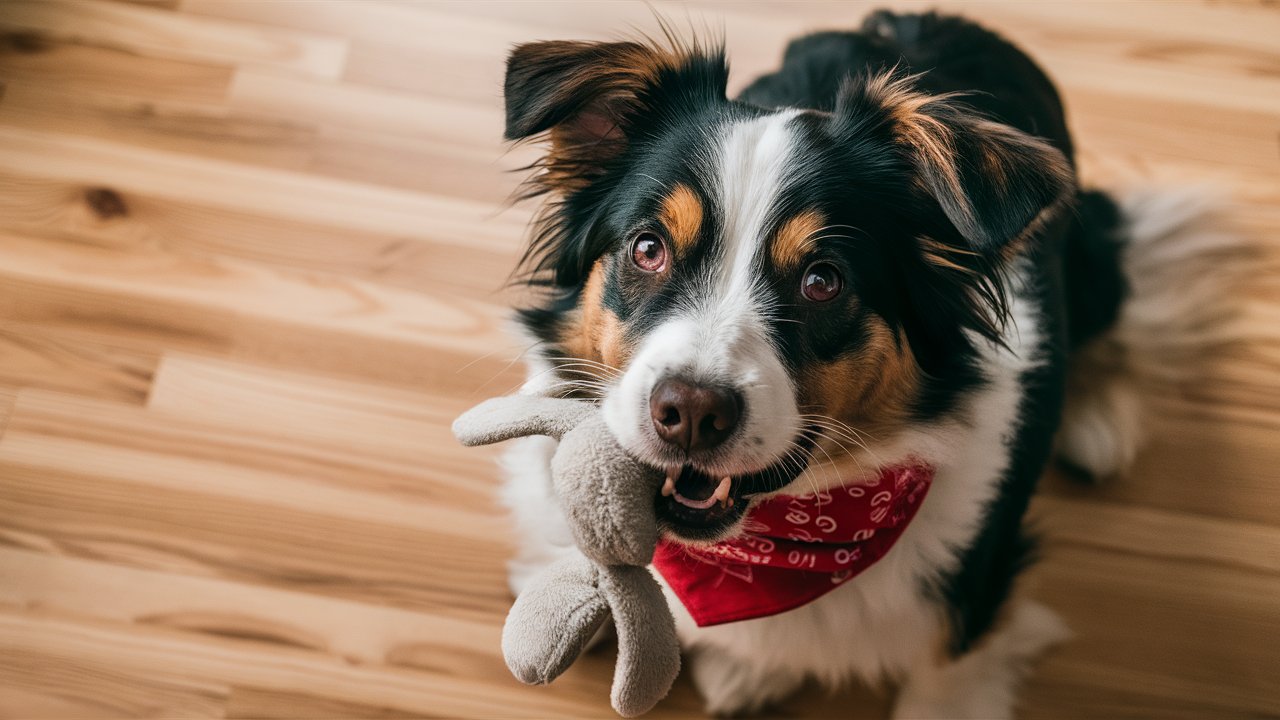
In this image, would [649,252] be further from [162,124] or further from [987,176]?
[162,124]

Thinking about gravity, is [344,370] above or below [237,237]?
below

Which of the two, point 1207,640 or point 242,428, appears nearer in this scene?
point 1207,640

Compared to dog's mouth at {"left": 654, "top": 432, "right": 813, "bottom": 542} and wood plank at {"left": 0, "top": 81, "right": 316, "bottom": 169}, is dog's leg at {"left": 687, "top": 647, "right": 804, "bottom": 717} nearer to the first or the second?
dog's mouth at {"left": 654, "top": 432, "right": 813, "bottom": 542}

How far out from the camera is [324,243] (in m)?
2.60

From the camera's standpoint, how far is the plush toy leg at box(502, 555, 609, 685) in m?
1.38

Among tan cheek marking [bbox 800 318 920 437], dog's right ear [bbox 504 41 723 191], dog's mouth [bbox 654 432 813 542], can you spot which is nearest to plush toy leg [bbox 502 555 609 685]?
dog's mouth [bbox 654 432 813 542]

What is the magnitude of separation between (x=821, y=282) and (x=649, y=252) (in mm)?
269

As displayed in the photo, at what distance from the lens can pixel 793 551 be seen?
1.66m

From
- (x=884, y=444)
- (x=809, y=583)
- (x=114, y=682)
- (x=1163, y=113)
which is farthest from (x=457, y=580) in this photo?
(x=1163, y=113)

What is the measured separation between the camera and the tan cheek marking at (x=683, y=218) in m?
1.51

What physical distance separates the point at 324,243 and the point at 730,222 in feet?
4.76

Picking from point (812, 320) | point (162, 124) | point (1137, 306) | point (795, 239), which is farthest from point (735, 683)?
point (162, 124)

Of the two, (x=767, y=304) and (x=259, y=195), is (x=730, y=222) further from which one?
(x=259, y=195)

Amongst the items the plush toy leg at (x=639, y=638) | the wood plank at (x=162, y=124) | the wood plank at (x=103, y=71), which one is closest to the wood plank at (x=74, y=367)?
the wood plank at (x=162, y=124)
